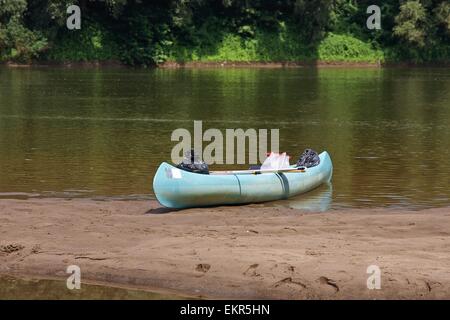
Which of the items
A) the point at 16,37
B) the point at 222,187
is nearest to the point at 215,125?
the point at 222,187

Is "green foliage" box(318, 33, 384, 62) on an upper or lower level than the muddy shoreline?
upper

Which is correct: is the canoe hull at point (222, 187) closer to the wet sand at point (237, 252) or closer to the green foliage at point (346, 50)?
the wet sand at point (237, 252)

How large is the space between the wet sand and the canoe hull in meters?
0.95

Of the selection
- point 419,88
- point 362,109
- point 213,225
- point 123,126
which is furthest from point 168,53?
point 213,225

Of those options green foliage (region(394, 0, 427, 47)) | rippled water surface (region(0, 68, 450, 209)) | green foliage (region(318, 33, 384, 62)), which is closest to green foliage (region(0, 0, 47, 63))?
rippled water surface (region(0, 68, 450, 209))

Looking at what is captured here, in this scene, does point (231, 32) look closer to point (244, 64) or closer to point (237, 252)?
point (244, 64)

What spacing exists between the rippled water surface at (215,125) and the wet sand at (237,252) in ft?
13.5

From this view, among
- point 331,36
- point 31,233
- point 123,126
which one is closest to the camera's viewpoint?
point 31,233

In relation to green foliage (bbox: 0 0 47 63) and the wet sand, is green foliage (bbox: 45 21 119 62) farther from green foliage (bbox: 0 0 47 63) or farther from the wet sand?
the wet sand

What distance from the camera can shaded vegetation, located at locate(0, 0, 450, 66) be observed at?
81.2 meters

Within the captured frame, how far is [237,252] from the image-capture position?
1373cm

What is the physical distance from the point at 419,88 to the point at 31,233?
4875 cm
